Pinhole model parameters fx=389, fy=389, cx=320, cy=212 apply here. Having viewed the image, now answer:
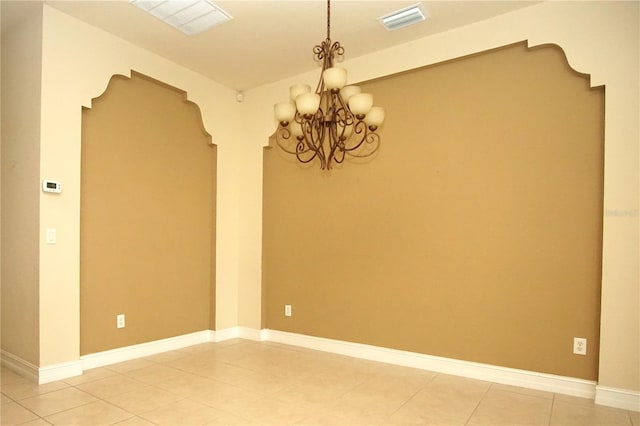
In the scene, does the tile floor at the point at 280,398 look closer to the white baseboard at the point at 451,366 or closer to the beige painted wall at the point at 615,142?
the white baseboard at the point at 451,366

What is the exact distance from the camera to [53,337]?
9.50 feet

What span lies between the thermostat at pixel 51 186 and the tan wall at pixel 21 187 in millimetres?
62

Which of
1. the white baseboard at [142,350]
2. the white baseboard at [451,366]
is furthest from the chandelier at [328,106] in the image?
the white baseboard at [142,350]

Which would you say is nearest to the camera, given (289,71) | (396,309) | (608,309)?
(608,309)

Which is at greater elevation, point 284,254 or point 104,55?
point 104,55

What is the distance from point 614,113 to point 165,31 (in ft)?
11.2

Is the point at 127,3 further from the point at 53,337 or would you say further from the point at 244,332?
the point at 244,332

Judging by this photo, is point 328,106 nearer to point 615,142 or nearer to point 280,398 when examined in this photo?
point 615,142

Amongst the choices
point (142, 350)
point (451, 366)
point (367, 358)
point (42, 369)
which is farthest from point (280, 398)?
point (42, 369)

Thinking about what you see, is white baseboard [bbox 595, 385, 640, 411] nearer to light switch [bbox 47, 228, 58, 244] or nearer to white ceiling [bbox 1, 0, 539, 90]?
→ white ceiling [bbox 1, 0, 539, 90]

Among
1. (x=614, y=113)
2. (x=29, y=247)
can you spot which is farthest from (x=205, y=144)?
(x=614, y=113)

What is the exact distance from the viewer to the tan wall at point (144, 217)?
3.28 meters

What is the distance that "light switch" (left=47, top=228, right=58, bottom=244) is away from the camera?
9.46 ft

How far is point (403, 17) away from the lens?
2994 millimetres
